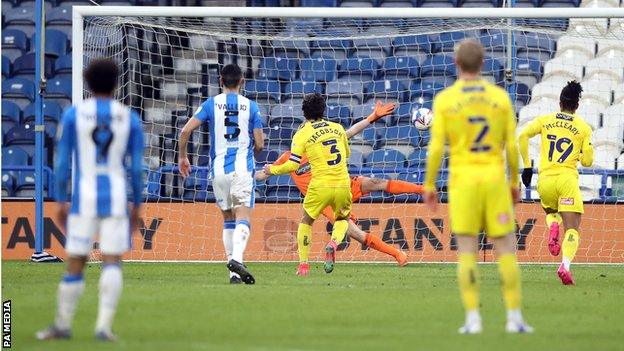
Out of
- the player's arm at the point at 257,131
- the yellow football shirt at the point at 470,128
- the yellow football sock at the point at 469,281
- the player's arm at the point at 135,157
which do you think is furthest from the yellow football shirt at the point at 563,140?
the player's arm at the point at 135,157

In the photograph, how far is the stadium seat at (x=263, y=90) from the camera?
19688 millimetres

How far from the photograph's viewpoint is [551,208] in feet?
46.0

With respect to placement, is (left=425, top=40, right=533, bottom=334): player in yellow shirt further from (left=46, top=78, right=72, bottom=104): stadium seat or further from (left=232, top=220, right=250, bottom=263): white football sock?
(left=46, top=78, right=72, bottom=104): stadium seat

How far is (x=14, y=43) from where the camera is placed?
22.5m

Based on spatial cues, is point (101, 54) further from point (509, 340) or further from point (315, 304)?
point (509, 340)

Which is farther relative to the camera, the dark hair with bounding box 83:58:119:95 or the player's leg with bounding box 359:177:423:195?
the player's leg with bounding box 359:177:423:195

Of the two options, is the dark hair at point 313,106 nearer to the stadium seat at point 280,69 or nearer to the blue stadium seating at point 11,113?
the stadium seat at point 280,69

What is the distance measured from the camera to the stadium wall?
18.0m

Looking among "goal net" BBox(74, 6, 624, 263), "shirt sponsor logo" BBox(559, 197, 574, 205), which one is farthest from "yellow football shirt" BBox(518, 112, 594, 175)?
"goal net" BBox(74, 6, 624, 263)

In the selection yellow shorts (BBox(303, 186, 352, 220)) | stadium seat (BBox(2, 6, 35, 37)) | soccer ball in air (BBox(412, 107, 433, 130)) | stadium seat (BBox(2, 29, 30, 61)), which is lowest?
yellow shorts (BBox(303, 186, 352, 220))

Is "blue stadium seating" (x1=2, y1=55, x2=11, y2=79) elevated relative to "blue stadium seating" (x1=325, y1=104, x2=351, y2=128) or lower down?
elevated

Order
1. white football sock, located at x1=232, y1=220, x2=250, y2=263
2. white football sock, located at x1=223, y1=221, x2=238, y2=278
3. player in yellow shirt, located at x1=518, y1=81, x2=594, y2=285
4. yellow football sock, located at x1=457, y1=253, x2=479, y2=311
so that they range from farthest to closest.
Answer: player in yellow shirt, located at x1=518, y1=81, x2=594, y2=285, white football sock, located at x1=223, y1=221, x2=238, y2=278, white football sock, located at x1=232, y1=220, x2=250, y2=263, yellow football sock, located at x1=457, y1=253, x2=479, y2=311

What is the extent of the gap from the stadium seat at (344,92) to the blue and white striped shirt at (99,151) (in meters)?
12.0

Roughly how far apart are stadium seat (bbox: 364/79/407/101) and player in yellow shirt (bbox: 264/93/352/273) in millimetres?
5044
